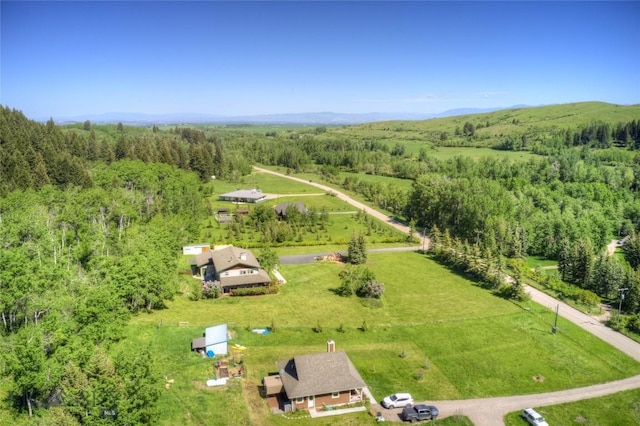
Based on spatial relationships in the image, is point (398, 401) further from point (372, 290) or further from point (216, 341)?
point (372, 290)

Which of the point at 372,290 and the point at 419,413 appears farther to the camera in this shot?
the point at 372,290

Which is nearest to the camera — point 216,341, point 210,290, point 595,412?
point 595,412

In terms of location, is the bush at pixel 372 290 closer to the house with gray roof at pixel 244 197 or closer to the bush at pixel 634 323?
Answer: the bush at pixel 634 323

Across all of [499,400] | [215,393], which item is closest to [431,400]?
[499,400]

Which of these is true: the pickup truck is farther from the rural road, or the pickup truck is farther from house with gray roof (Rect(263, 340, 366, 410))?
house with gray roof (Rect(263, 340, 366, 410))

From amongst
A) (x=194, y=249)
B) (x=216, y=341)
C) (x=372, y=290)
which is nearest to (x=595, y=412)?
(x=372, y=290)

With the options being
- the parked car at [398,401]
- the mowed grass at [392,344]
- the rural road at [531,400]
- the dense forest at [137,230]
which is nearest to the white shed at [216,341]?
the mowed grass at [392,344]
